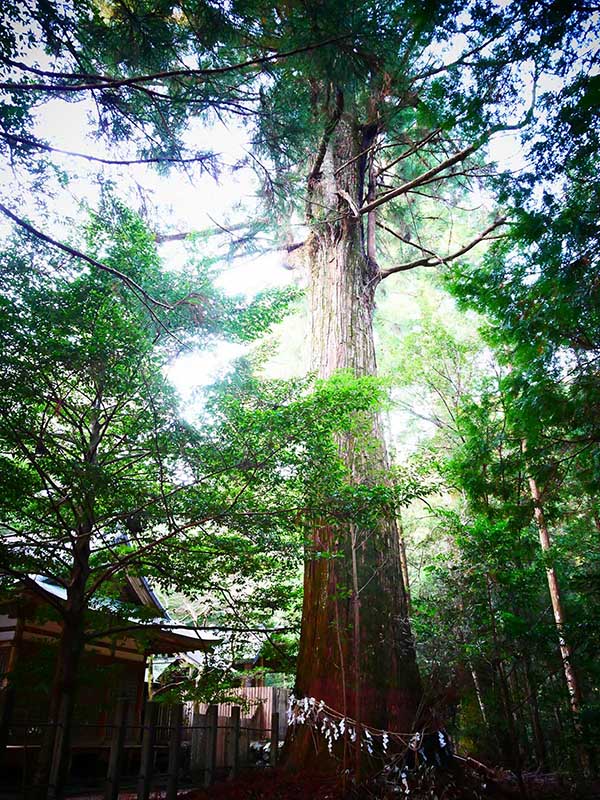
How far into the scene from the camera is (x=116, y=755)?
470 cm

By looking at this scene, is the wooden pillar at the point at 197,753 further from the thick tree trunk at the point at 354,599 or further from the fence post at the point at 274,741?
the thick tree trunk at the point at 354,599

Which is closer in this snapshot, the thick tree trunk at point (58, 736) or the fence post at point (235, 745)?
the thick tree trunk at point (58, 736)

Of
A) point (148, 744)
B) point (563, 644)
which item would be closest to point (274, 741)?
point (148, 744)

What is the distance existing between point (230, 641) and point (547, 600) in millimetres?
7038

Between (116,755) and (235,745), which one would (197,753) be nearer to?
(235,745)

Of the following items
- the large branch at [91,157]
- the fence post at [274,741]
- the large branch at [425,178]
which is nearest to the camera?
the large branch at [91,157]

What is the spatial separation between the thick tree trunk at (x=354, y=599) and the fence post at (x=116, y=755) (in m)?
1.67

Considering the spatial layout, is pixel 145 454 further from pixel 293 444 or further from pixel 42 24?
pixel 42 24

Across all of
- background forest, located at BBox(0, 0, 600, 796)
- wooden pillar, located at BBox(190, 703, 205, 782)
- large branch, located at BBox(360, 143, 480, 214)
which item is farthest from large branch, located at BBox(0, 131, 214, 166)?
wooden pillar, located at BBox(190, 703, 205, 782)

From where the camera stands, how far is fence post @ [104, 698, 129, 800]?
4539 mm

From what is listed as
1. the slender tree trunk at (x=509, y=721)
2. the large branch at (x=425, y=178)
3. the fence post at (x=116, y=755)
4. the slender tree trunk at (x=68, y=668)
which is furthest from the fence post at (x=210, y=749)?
the large branch at (x=425, y=178)

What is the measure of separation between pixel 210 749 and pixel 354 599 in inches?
118

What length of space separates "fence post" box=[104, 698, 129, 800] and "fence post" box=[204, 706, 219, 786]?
4.60ft

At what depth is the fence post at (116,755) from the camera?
4.54 metres
